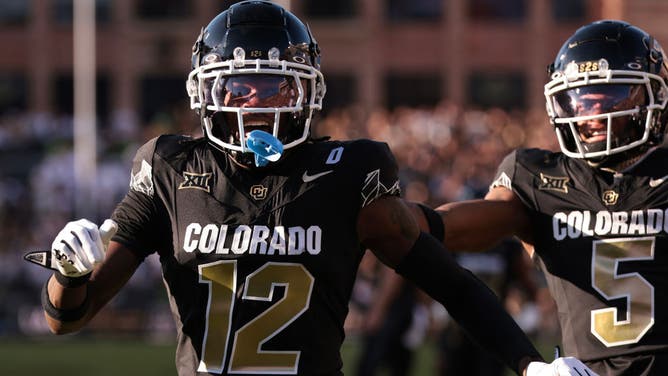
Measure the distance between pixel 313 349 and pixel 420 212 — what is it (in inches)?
39.0

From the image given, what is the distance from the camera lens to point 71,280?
349 cm

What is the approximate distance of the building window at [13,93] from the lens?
28.7 m

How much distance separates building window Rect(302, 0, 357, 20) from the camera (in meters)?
28.7

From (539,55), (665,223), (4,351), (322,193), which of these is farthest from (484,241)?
(539,55)

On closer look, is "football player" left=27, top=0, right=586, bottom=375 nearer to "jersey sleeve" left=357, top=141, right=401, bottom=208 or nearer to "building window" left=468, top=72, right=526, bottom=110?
"jersey sleeve" left=357, top=141, right=401, bottom=208

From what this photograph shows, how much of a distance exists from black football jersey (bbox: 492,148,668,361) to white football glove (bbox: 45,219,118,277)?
1.64 meters

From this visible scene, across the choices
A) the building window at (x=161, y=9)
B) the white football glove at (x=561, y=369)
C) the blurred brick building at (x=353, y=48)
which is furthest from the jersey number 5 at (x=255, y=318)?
the building window at (x=161, y=9)

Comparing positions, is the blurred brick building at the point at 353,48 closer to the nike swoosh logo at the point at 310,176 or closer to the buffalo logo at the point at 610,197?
the buffalo logo at the point at 610,197

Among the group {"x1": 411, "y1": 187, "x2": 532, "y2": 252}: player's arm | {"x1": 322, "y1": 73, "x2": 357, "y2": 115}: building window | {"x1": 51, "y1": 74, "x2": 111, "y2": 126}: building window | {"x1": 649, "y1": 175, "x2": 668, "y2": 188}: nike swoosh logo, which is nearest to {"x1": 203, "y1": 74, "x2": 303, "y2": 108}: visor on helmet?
{"x1": 411, "y1": 187, "x2": 532, "y2": 252}: player's arm

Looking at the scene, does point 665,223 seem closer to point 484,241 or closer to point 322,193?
point 484,241

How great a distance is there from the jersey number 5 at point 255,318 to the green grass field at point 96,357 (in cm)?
690

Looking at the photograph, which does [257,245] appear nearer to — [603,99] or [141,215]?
[141,215]

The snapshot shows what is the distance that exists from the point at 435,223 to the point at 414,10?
25.1 metres

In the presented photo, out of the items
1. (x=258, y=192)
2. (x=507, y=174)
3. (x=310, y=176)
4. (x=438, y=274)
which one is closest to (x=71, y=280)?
(x=258, y=192)
